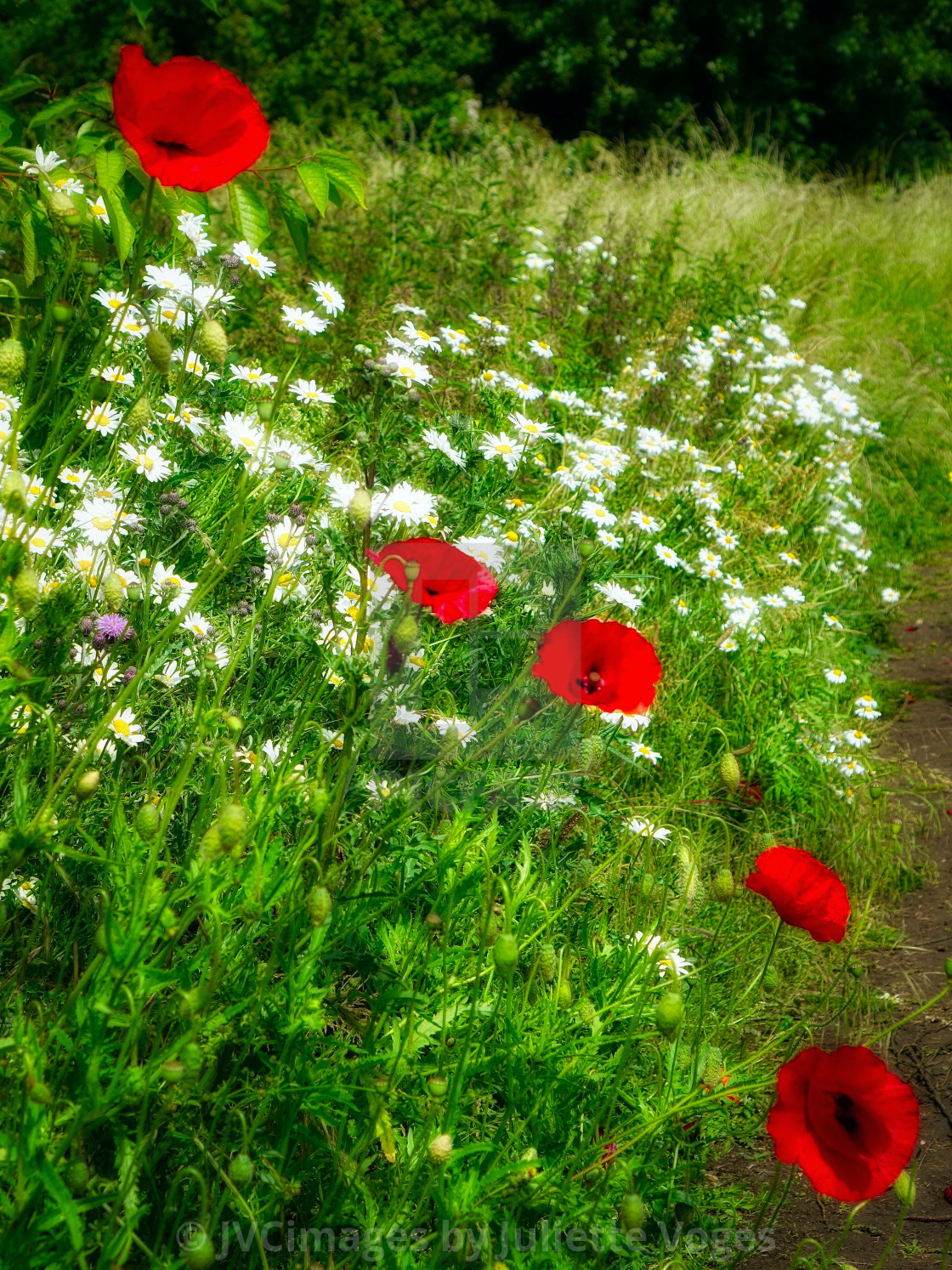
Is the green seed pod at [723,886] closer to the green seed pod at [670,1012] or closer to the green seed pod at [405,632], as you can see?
the green seed pod at [670,1012]

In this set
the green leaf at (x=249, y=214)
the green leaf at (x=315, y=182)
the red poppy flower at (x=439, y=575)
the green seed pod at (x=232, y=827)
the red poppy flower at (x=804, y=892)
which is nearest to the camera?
the green seed pod at (x=232, y=827)

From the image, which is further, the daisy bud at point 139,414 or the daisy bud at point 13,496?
the daisy bud at point 139,414

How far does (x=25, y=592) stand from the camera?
1.05 m

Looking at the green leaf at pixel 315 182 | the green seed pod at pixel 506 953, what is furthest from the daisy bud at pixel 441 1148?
the green leaf at pixel 315 182

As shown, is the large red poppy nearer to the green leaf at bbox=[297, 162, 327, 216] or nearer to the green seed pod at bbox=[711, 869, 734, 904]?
the green leaf at bbox=[297, 162, 327, 216]

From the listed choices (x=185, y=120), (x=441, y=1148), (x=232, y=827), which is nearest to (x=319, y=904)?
(x=232, y=827)

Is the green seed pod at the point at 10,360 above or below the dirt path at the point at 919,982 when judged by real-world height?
above

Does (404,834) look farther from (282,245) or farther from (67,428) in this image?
(282,245)

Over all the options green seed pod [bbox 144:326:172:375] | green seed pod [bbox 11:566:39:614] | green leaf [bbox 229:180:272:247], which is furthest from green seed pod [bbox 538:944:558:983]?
green leaf [bbox 229:180:272:247]

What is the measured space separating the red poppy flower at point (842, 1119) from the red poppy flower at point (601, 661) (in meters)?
0.46

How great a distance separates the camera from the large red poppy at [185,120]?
4.09 ft

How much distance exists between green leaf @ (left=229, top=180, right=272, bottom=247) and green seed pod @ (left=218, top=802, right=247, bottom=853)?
1003 millimetres

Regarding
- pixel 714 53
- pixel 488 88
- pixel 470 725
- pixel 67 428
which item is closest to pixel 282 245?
pixel 67 428

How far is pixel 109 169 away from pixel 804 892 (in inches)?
53.2
